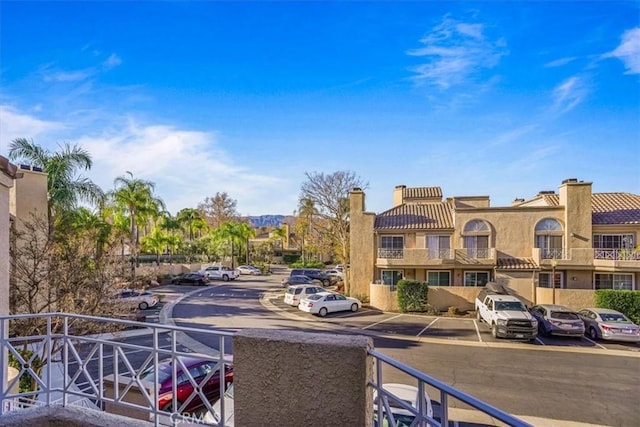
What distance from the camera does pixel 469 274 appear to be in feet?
83.1

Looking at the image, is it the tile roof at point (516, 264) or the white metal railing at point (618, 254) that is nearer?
the white metal railing at point (618, 254)

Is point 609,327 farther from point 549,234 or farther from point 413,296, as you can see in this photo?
point 413,296

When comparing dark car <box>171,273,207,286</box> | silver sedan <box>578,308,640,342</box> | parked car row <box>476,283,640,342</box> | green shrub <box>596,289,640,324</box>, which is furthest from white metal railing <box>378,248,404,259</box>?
dark car <box>171,273,207,286</box>

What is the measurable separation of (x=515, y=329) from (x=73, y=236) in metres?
18.6

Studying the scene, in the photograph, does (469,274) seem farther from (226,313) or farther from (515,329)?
(226,313)

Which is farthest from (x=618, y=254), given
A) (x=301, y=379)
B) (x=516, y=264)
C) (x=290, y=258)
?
(x=290, y=258)

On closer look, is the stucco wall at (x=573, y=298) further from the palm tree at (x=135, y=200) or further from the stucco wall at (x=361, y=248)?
the palm tree at (x=135, y=200)

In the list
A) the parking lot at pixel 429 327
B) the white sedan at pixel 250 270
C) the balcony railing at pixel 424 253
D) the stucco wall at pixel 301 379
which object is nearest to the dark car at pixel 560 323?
the parking lot at pixel 429 327

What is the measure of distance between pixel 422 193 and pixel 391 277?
11341mm

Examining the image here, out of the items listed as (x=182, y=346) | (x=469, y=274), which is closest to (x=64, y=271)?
(x=182, y=346)

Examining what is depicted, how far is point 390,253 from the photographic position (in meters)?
26.2

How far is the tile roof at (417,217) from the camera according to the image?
26984 mm

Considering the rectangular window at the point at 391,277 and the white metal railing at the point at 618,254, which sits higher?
the white metal railing at the point at 618,254

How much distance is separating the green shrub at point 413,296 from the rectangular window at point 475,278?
3.16 m
